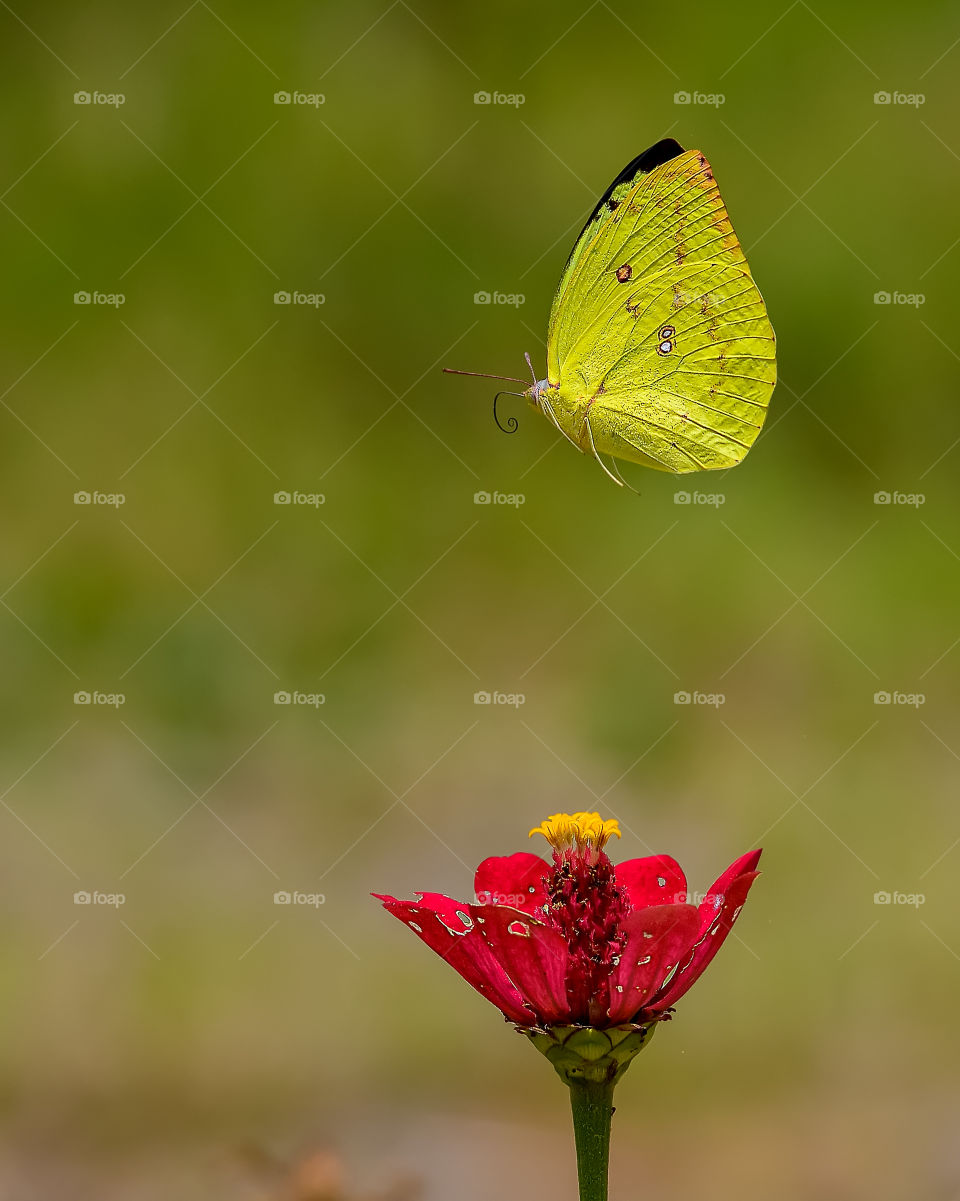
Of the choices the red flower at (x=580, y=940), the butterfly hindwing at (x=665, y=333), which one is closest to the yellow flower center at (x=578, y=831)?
the red flower at (x=580, y=940)

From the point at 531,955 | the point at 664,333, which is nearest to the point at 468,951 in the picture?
the point at 531,955

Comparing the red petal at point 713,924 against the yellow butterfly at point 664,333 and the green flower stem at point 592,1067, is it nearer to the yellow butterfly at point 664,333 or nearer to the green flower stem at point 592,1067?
the green flower stem at point 592,1067

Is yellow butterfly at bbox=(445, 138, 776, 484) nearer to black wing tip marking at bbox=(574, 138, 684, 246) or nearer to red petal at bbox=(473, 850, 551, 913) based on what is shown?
black wing tip marking at bbox=(574, 138, 684, 246)

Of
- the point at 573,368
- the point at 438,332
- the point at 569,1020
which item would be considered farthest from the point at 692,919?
the point at 438,332

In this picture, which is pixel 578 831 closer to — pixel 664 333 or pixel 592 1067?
pixel 592 1067

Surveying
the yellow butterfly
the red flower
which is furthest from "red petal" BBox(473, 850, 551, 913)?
the yellow butterfly
